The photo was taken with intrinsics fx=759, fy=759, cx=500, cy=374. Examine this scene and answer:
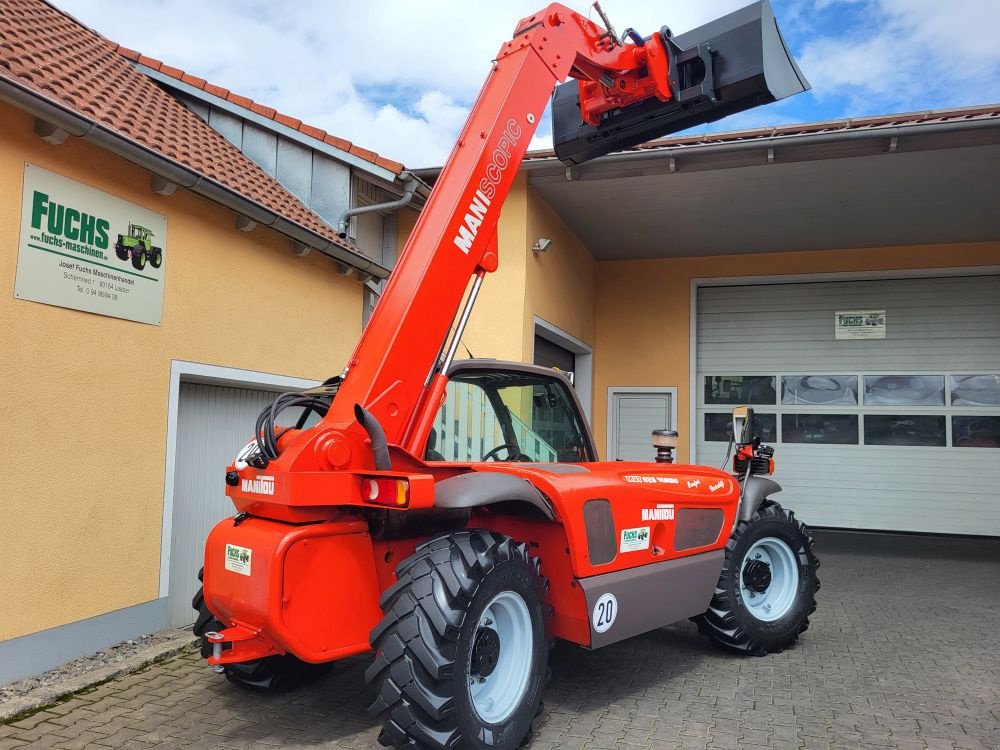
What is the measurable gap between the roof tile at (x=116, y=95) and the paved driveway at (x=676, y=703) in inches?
133

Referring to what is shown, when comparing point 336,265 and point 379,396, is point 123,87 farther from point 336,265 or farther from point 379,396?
point 379,396

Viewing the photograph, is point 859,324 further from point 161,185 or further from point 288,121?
point 161,185

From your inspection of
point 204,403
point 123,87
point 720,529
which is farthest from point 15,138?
point 720,529

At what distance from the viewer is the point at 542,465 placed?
4145mm

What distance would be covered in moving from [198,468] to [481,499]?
3762 millimetres

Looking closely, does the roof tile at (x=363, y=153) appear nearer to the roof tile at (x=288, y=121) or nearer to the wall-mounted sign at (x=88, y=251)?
the roof tile at (x=288, y=121)

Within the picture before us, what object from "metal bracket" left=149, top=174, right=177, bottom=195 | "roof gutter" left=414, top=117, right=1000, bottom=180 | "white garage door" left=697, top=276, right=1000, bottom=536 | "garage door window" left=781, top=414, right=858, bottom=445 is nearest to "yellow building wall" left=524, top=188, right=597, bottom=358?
"roof gutter" left=414, top=117, right=1000, bottom=180

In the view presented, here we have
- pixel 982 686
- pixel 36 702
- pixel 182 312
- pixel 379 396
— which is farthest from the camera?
pixel 182 312

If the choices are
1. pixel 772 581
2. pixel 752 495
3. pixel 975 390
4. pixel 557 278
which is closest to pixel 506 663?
pixel 752 495

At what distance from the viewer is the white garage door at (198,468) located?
5914 millimetres

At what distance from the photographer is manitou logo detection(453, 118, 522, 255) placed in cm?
383

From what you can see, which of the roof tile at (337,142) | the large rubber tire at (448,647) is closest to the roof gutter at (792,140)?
the roof tile at (337,142)

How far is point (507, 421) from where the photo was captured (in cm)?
445

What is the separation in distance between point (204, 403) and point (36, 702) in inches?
104
